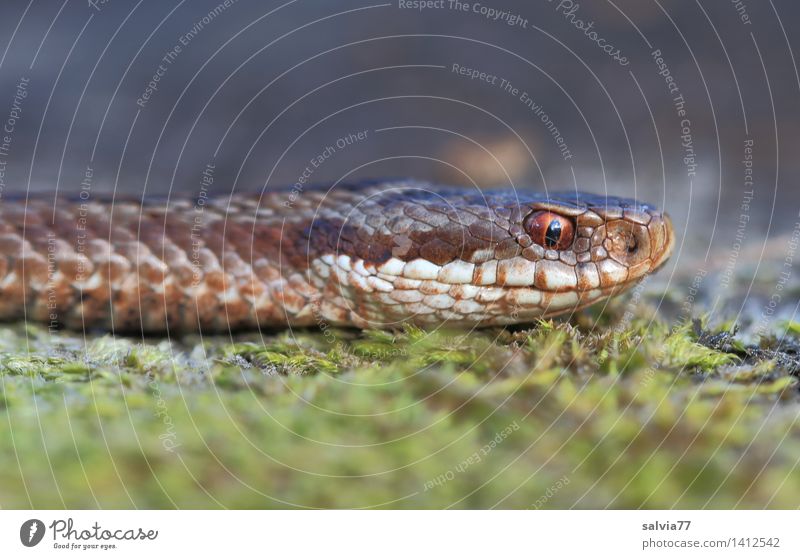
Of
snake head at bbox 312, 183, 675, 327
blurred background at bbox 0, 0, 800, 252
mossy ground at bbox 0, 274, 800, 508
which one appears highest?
blurred background at bbox 0, 0, 800, 252

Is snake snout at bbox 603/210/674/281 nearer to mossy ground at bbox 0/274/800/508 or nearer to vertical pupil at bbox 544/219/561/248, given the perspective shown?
vertical pupil at bbox 544/219/561/248

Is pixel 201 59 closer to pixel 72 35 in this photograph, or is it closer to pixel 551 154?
pixel 72 35

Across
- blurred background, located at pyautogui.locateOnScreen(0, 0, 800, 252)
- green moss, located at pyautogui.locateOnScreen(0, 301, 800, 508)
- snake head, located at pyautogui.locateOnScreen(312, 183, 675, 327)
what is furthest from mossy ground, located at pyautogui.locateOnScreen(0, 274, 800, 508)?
blurred background, located at pyautogui.locateOnScreen(0, 0, 800, 252)

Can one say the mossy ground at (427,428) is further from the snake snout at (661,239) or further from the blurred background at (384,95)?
the blurred background at (384,95)

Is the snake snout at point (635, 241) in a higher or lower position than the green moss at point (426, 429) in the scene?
higher

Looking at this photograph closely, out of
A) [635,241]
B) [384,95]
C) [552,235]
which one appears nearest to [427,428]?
[552,235]

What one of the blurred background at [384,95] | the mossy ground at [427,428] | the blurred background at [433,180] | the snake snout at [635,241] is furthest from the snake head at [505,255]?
the blurred background at [384,95]

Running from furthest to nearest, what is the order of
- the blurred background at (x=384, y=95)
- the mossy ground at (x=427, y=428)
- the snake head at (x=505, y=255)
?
the blurred background at (x=384, y=95)
the snake head at (x=505, y=255)
the mossy ground at (x=427, y=428)

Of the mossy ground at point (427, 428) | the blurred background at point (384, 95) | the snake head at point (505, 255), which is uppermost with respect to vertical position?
the blurred background at point (384, 95)
